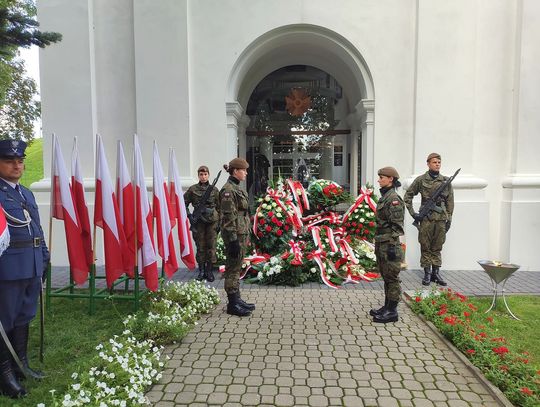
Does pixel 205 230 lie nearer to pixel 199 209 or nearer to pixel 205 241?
pixel 205 241

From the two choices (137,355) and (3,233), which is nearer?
(3,233)

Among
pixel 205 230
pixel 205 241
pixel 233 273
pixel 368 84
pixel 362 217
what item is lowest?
pixel 233 273

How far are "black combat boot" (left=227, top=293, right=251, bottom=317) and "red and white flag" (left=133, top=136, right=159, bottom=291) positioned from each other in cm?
96

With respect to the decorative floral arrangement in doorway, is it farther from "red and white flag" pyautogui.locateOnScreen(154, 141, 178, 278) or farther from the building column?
"red and white flag" pyautogui.locateOnScreen(154, 141, 178, 278)

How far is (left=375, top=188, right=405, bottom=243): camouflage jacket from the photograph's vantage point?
4.50m

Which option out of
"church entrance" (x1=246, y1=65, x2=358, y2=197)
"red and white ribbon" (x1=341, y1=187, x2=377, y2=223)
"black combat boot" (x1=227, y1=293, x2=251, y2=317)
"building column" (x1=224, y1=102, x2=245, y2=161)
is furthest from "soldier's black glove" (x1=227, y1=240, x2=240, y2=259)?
"church entrance" (x1=246, y1=65, x2=358, y2=197)

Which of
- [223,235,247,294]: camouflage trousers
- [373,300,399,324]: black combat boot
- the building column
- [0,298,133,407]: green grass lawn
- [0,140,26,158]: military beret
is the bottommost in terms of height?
[0,298,133,407]: green grass lawn

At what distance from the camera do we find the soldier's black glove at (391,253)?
4.53m

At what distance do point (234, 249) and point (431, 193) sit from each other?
3605 mm

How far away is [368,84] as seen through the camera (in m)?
7.83

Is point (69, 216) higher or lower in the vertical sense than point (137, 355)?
higher

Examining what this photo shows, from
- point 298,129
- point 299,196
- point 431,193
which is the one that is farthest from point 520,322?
point 298,129

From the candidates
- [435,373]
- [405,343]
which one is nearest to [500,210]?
[405,343]

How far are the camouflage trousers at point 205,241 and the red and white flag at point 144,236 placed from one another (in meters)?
1.76
